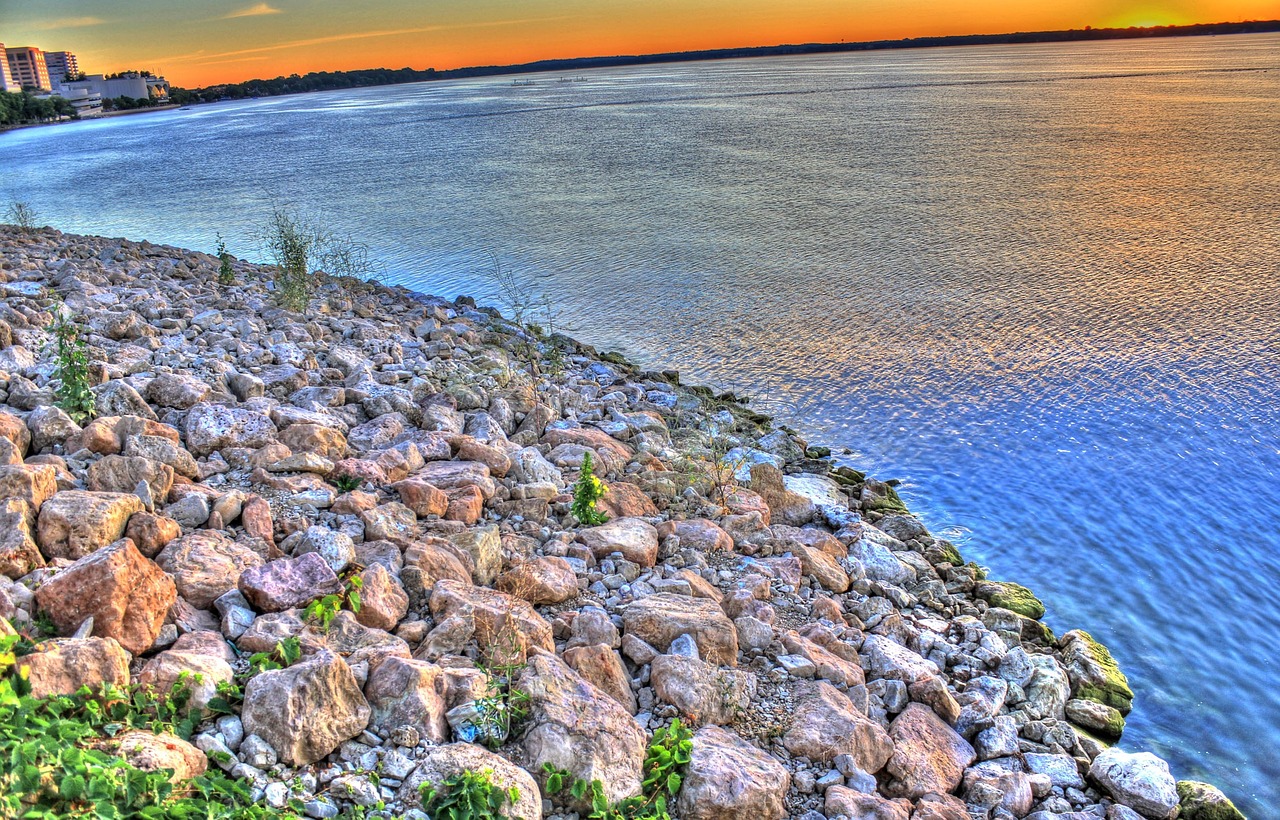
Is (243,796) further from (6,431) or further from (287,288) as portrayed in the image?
(287,288)

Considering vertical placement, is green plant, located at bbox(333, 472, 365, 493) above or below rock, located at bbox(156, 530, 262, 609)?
below

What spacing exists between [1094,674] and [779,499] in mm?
3082

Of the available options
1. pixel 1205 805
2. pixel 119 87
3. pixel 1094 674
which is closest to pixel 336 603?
pixel 1205 805

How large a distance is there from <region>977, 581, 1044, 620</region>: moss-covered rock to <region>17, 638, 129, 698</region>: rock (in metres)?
6.44

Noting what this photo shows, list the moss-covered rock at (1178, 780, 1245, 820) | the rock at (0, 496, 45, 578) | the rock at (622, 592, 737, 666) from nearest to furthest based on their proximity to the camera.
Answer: the rock at (0, 496, 45, 578), the moss-covered rock at (1178, 780, 1245, 820), the rock at (622, 592, 737, 666)

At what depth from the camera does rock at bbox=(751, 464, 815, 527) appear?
8.10m

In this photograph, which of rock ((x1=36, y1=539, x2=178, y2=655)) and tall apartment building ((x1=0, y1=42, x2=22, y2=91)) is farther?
tall apartment building ((x1=0, y1=42, x2=22, y2=91))

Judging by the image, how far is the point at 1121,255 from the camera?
18172 mm

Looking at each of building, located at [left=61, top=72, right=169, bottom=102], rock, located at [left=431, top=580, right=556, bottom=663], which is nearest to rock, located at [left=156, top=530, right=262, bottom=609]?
rock, located at [left=431, top=580, right=556, bottom=663]

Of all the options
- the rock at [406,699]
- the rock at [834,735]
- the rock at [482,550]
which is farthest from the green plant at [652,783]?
the rock at [482,550]

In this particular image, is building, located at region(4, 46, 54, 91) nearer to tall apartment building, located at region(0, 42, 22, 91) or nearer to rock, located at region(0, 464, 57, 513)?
tall apartment building, located at region(0, 42, 22, 91)

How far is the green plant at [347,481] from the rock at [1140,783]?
17.6 feet

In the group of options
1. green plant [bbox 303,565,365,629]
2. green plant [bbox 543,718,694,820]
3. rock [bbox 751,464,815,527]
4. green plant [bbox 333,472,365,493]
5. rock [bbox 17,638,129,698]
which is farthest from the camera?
rock [bbox 751,464,815,527]

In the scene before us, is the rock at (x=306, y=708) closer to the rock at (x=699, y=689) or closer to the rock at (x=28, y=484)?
the rock at (x=699, y=689)
